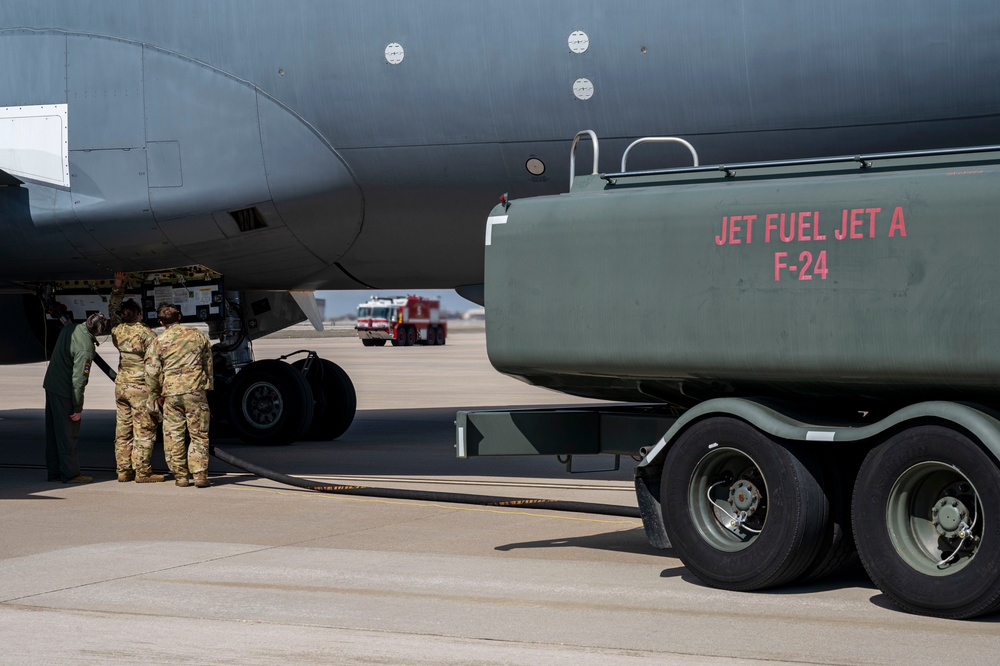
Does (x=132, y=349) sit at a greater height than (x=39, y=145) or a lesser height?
lesser

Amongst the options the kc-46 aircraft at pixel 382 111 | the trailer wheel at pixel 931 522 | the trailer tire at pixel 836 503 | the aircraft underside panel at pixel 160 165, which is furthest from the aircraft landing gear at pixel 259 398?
the trailer wheel at pixel 931 522

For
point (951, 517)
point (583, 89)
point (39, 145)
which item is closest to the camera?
point (951, 517)

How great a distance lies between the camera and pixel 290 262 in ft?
42.5

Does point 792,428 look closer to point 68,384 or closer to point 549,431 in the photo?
point 549,431

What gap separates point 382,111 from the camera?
11531 mm

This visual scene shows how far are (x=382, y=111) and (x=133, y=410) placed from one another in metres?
3.94

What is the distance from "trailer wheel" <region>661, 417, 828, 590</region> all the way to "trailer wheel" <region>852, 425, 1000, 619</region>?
30cm

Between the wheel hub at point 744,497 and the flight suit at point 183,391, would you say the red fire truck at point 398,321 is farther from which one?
the wheel hub at point 744,497

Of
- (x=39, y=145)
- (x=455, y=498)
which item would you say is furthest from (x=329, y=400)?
(x=455, y=498)

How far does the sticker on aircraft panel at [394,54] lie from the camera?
11.3m

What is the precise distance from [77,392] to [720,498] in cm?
730

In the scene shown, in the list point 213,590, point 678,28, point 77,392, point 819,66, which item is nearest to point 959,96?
point 819,66

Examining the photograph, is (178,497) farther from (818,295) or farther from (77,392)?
(818,295)

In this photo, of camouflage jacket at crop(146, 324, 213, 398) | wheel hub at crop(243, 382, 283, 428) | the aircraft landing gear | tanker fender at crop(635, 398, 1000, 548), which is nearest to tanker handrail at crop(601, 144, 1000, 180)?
tanker fender at crop(635, 398, 1000, 548)
